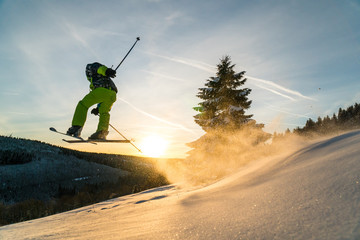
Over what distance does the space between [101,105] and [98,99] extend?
0.22m

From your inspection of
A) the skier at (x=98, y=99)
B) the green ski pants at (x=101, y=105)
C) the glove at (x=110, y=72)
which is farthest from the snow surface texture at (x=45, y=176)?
the glove at (x=110, y=72)

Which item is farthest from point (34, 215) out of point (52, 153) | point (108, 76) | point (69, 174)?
point (52, 153)

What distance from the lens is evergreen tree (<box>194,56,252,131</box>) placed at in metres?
14.3

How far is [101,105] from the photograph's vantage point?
5621 mm

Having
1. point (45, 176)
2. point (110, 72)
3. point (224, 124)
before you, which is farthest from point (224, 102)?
point (45, 176)

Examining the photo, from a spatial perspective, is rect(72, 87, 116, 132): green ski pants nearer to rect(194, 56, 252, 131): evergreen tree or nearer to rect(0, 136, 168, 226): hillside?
rect(0, 136, 168, 226): hillside

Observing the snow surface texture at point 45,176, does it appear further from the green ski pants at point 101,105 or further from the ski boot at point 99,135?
the green ski pants at point 101,105

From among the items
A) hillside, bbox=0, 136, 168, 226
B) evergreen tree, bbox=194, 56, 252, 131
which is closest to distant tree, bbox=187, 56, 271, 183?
evergreen tree, bbox=194, 56, 252, 131

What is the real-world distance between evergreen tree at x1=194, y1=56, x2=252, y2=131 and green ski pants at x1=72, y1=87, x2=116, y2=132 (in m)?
9.83

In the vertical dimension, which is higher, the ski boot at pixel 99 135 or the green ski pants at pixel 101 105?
the green ski pants at pixel 101 105

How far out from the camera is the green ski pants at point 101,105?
5.32m

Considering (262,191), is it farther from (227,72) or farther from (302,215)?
(227,72)

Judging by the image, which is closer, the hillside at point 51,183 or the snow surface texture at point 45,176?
the hillside at point 51,183

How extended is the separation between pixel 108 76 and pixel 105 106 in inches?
34.8
